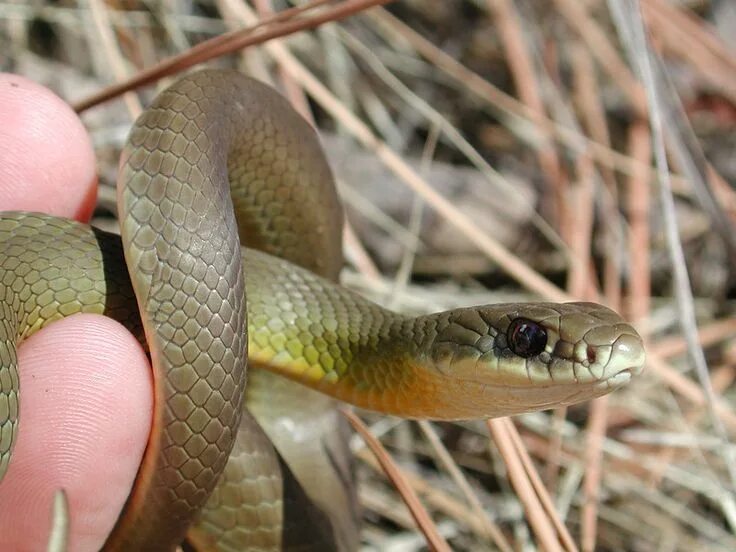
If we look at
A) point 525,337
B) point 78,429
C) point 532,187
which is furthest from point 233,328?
point 532,187

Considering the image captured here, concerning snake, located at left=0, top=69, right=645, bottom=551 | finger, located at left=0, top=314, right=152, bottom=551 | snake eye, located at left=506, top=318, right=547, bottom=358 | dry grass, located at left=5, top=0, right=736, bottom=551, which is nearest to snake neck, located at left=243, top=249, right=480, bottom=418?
snake, located at left=0, top=69, right=645, bottom=551

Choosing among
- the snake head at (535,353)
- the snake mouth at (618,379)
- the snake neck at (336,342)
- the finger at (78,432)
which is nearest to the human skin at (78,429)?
the finger at (78,432)

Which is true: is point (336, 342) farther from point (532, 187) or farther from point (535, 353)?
point (532, 187)

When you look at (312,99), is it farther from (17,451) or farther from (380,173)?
(17,451)

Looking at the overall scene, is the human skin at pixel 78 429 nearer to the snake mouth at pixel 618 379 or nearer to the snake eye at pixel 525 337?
the snake eye at pixel 525 337

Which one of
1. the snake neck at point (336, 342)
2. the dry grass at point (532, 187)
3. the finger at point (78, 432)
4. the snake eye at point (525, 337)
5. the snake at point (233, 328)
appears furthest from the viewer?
the dry grass at point (532, 187)
